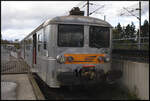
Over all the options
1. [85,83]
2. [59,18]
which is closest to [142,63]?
[85,83]

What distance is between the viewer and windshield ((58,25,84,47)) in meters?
6.85

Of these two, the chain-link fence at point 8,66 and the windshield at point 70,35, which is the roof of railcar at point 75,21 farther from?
the chain-link fence at point 8,66

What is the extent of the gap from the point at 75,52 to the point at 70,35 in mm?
620

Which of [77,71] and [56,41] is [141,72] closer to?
[77,71]

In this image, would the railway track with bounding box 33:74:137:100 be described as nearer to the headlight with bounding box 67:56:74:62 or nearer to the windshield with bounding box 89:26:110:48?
the headlight with bounding box 67:56:74:62

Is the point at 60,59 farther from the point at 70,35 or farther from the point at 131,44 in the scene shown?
the point at 131,44

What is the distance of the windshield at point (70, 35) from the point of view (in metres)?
6.85

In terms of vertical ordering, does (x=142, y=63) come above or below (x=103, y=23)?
below

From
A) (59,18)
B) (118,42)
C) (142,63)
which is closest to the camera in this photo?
(142,63)

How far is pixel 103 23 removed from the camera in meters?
7.48

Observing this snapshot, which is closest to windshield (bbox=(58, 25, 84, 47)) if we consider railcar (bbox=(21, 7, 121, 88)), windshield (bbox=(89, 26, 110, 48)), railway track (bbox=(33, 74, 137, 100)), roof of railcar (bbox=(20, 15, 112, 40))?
railcar (bbox=(21, 7, 121, 88))

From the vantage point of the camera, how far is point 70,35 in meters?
6.98

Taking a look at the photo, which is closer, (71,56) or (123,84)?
(71,56)

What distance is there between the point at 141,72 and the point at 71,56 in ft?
7.67
